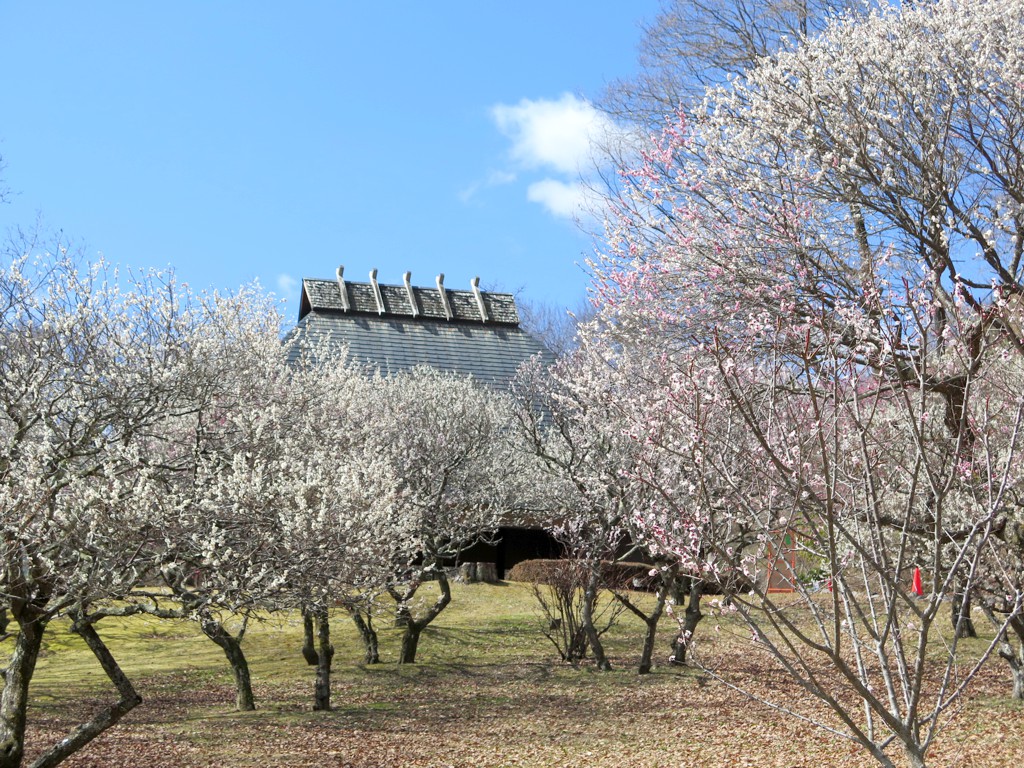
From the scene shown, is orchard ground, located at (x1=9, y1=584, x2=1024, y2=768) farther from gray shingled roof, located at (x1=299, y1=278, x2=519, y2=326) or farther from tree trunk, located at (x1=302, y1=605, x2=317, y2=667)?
gray shingled roof, located at (x1=299, y1=278, x2=519, y2=326)

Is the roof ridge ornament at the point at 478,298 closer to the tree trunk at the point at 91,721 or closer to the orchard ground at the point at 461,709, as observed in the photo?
the orchard ground at the point at 461,709

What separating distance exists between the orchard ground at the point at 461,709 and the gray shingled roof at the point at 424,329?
13.1m


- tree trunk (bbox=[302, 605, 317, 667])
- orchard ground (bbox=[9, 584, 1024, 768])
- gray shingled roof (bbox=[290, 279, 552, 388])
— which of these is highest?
gray shingled roof (bbox=[290, 279, 552, 388])

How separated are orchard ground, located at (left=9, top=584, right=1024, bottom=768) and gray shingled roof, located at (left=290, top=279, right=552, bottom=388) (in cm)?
1314

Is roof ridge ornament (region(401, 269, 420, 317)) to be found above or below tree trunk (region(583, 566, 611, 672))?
above

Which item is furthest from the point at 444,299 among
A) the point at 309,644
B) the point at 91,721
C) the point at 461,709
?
the point at 91,721

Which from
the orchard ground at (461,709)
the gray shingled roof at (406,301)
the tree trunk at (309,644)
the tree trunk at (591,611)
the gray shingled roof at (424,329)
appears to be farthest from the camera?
the gray shingled roof at (406,301)

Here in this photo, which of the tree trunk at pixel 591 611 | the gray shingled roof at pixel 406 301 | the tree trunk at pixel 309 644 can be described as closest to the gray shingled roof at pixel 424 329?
the gray shingled roof at pixel 406 301

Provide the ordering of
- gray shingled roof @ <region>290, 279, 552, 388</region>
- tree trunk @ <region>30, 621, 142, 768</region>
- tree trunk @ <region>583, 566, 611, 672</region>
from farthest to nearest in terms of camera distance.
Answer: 1. gray shingled roof @ <region>290, 279, 552, 388</region>
2. tree trunk @ <region>583, 566, 611, 672</region>
3. tree trunk @ <region>30, 621, 142, 768</region>

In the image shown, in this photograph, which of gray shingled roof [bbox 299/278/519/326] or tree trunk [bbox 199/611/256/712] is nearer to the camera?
tree trunk [bbox 199/611/256/712]

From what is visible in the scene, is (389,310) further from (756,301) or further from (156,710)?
(756,301)

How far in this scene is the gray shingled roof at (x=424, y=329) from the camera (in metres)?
32.1

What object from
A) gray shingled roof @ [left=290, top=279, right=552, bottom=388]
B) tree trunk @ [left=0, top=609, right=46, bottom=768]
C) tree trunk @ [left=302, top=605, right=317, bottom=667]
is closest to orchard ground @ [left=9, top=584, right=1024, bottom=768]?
tree trunk @ [left=302, top=605, right=317, bottom=667]

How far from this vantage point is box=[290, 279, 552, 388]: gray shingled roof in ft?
105
